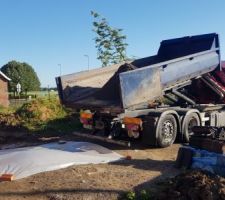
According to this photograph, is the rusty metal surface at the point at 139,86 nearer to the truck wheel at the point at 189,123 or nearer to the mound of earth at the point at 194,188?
the truck wheel at the point at 189,123

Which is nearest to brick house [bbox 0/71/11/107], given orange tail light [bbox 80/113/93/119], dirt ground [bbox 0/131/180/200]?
orange tail light [bbox 80/113/93/119]

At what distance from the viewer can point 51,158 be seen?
355 inches

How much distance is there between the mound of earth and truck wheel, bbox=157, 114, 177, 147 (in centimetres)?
396

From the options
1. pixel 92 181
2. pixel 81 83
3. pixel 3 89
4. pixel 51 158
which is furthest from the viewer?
pixel 3 89

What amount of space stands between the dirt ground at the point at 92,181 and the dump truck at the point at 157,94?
4.54ft

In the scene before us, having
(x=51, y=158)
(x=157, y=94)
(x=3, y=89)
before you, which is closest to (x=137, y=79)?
(x=157, y=94)

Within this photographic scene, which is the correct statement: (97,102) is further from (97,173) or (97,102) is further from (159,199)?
(159,199)

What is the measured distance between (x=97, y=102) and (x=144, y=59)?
11.0 ft

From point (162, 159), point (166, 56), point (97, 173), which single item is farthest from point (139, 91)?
point (166, 56)

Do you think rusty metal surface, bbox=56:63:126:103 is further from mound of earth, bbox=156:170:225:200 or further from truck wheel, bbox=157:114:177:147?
mound of earth, bbox=156:170:225:200

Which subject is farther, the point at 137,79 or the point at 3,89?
the point at 3,89

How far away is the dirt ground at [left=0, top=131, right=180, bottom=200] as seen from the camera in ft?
22.9

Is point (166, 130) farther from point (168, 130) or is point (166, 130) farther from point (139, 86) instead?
point (139, 86)

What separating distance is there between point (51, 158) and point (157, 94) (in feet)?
11.5
